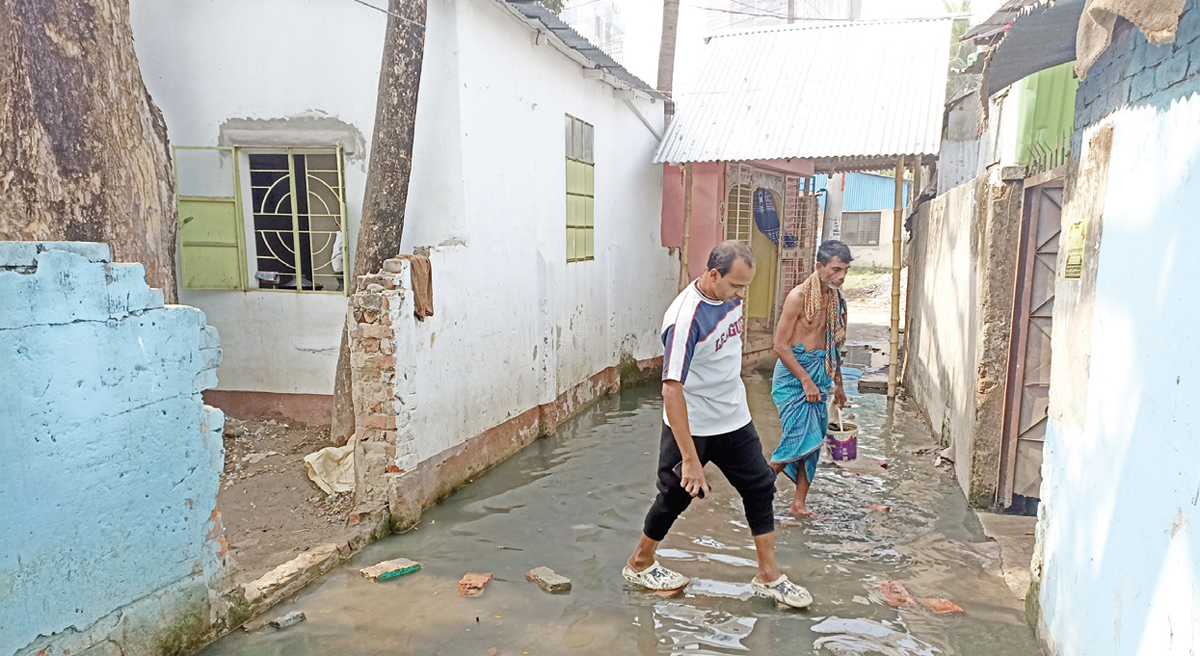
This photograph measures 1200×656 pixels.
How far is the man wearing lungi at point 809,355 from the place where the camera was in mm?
4734

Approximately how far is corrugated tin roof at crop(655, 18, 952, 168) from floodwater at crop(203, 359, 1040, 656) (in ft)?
14.6

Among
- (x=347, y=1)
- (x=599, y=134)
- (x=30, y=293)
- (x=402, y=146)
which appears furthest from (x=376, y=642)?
(x=599, y=134)

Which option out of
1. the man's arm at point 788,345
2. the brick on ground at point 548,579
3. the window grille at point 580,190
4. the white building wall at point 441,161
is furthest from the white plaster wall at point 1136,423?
the window grille at point 580,190

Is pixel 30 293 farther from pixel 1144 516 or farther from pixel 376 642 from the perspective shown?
pixel 1144 516

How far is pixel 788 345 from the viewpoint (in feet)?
15.8

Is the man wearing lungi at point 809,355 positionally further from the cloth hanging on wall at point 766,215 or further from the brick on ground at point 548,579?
the cloth hanging on wall at point 766,215

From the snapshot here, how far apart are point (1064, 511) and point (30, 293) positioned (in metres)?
4.29

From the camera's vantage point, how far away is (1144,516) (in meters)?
2.29

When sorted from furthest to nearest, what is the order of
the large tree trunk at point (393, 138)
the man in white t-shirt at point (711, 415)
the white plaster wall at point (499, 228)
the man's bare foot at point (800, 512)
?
1. the white plaster wall at point (499, 228)
2. the large tree trunk at point (393, 138)
3. the man's bare foot at point (800, 512)
4. the man in white t-shirt at point (711, 415)

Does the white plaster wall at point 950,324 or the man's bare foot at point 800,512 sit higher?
the white plaster wall at point 950,324

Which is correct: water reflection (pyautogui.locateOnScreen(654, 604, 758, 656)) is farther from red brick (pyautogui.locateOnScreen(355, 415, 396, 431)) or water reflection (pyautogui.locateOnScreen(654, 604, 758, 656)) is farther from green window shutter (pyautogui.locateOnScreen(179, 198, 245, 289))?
green window shutter (pyautogui.locateOnScreen(179, 198, 245, 289))

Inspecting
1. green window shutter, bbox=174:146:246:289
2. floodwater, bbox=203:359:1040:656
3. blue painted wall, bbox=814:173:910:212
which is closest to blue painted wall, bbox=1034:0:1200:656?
floodwater, bbox=203:359:1040:656

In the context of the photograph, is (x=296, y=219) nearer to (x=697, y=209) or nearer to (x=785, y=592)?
(x=785, y=592)

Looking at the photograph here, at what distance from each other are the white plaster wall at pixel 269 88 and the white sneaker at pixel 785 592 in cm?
453
